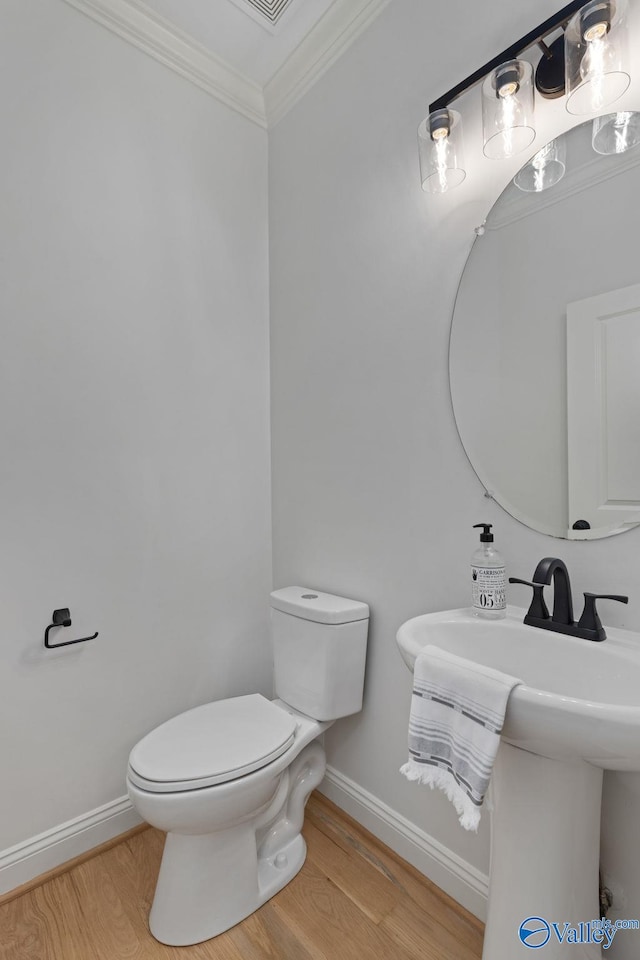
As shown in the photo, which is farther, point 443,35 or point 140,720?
point 140,720

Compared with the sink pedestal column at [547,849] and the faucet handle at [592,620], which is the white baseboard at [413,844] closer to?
the sink pedestal column at [547,849]

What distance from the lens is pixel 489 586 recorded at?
1.15 m

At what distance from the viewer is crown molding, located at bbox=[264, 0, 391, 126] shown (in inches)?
63.4

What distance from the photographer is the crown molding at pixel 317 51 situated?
63.4 inches

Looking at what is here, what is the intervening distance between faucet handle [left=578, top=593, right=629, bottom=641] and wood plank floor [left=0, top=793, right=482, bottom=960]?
86cm

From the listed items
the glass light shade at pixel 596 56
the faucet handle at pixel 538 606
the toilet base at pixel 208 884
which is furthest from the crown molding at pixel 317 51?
the toilet base at pixel 208 884

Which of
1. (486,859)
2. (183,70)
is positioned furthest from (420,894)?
(183,70)

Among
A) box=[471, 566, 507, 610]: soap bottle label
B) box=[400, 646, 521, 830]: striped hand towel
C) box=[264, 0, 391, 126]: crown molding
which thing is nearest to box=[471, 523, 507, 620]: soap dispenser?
box=[471, 566, 507, 610]: soap bottle label

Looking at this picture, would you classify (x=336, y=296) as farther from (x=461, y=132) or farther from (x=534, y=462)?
(x=534, y=462)

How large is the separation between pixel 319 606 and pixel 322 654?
14cm

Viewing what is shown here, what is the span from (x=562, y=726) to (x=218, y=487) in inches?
56.0

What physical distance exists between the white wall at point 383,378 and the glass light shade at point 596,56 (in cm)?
22

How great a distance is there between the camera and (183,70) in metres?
1.81

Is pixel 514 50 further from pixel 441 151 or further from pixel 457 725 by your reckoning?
pixel 457 725
